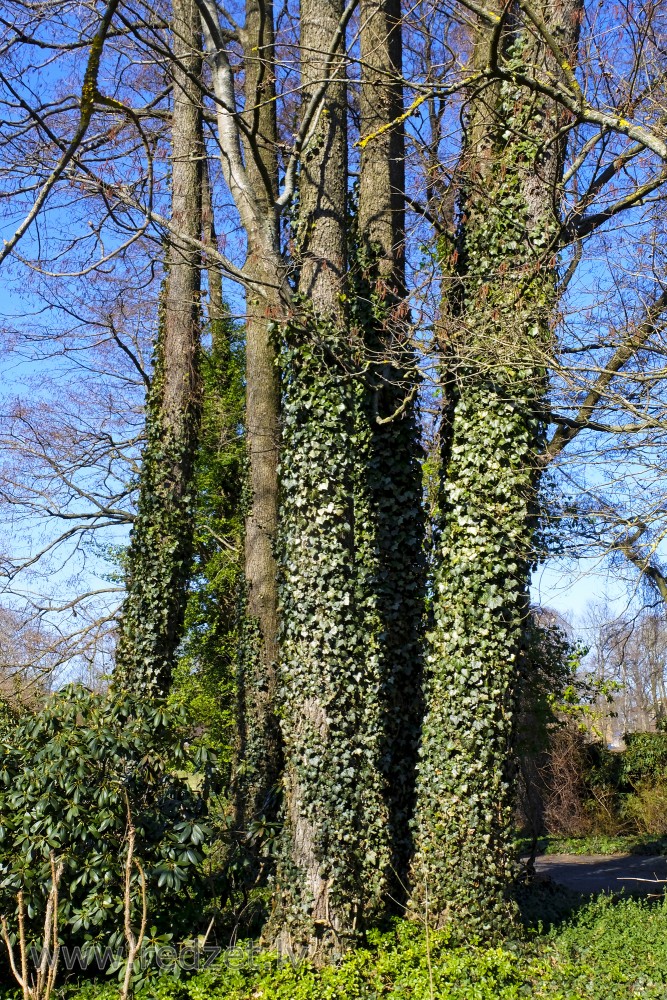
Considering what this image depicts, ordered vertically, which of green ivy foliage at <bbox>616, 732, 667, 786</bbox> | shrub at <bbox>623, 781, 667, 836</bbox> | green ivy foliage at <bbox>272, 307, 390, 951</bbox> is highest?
green ivy foliage at <bbox>272, 307, 390, 951</bbox>

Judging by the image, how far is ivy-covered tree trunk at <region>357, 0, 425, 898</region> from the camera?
283 inches

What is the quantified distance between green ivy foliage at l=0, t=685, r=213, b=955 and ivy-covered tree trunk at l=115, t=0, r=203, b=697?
215 centimetres

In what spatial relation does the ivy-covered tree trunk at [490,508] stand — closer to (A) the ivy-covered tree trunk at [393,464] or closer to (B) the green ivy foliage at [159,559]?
(A) the ivy-covered tree trunk at [393,464]

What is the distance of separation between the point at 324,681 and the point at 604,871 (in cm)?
847

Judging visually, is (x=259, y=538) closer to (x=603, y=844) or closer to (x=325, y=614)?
(x=325, y=614)

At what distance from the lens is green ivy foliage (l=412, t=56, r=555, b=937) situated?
6.43 metres

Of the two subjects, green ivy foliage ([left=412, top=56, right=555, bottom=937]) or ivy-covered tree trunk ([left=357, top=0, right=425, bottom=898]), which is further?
ivy-covered tree trunk ([left=357, top=0, right=425, bottom=898])

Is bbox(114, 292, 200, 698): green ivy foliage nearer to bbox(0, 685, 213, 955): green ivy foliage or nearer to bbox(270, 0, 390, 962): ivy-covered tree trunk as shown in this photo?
bbox(0, 685, 213, 955): green ivy foliage

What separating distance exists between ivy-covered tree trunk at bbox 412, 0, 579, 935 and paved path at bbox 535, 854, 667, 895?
14.0 feet

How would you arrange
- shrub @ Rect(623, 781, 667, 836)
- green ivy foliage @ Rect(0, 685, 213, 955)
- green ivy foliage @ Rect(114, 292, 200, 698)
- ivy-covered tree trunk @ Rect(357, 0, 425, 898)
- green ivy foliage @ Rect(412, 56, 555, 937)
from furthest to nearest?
shrub @ Rect(623, 781, 667, 836) → green ivy foliage @ Rect(114, 292, 200, 698) → ivy-covered tree trunk @ Rect(357, 0, 425, 898) → green ivy foliage @ Rect(412, 56, 555, 937) → green ivy foliage @ Rect(0, 685, 213, 955)

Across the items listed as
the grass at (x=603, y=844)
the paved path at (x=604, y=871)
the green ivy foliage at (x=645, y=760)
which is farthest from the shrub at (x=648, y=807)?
the paved path at (x=604, y=871)

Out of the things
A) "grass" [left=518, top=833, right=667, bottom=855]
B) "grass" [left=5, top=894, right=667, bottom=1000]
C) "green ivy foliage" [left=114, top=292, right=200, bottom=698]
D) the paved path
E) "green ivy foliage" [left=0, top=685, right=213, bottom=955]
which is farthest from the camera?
"grass" [left=518, top=833, right=667, bottom=855]

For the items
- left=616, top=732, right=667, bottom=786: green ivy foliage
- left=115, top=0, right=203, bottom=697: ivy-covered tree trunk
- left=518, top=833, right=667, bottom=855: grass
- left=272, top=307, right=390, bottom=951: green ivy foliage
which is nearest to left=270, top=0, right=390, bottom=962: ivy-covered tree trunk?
left=272, top=307, right=390, bottom=951: green ivy foliage

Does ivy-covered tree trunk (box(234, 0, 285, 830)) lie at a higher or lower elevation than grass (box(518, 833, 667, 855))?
higher
